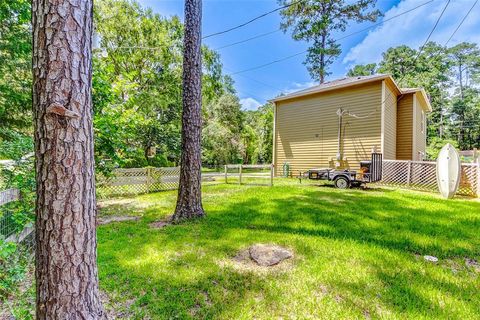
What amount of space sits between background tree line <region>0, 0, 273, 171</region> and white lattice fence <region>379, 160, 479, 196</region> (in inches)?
387

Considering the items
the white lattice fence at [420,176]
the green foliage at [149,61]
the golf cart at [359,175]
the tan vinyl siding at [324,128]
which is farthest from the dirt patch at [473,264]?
the green foliage at [149,61]

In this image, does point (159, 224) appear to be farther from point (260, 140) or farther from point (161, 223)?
point (260, 140)

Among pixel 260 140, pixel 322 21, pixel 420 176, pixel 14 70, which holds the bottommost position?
pixel 420 176

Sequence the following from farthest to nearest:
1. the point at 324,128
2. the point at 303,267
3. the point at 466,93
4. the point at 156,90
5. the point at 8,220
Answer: the point at 466,93
the point at 156,90
the point at 324,128
the point at 8,220
the point at 303,267

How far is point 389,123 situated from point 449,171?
4.78 meters

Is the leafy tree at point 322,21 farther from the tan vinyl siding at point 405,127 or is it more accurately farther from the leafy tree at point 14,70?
the leafy tree at point 14,70

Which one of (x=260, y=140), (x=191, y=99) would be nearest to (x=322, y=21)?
(x=260, y=140)

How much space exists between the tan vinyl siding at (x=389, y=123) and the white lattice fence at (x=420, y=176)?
2.84 ft

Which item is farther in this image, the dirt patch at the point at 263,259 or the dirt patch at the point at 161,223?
the dirt patch at the point at 161,223

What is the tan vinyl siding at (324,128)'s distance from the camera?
1068 cm

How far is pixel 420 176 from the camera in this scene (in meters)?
9.02

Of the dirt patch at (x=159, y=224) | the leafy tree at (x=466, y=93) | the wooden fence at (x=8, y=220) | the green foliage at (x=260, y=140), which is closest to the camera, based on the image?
the wooden fence at (x=8, y=220)

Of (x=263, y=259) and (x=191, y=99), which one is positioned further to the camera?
(x=191, y=99)

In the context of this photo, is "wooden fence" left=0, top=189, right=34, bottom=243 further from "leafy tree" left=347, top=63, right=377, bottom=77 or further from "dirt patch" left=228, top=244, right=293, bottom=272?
"leafy tree" left=347, top=63, right=377, bottom=77
